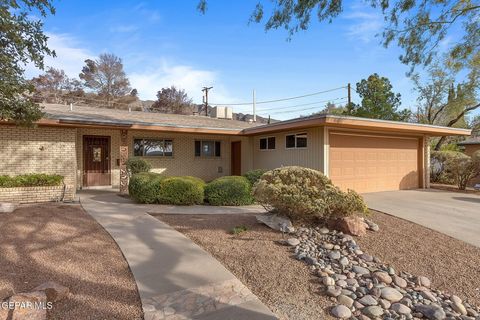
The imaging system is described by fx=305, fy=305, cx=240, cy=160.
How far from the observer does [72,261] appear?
14.6ft

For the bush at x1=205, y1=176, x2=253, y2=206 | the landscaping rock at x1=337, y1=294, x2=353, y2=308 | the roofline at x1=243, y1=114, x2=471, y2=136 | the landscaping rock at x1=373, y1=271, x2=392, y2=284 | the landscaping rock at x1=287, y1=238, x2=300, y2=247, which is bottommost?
the landscaping rock at x1=337, y1=294, x2=353, y2=308

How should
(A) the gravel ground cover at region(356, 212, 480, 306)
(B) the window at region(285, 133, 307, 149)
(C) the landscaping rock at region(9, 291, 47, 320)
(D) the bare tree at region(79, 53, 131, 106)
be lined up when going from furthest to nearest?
(D) the bare tree at region(79, 53, 131, 106) → (B) the window at region(285, 133, 307, 149) → (A) the gravel ground cover at region(356, 212, 480, 306) → (C) the landscaping rock at region(9, 291, 47, 320)

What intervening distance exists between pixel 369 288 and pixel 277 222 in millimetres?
2328

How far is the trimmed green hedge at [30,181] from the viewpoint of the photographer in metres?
8.82

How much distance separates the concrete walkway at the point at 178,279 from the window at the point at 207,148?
931 cm

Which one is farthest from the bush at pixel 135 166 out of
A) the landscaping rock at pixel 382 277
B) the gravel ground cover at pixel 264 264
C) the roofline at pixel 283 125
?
the landscaping rock at pixel 382 277

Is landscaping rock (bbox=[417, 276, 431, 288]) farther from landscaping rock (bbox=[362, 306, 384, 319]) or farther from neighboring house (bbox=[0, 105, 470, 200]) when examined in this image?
neighboring house (bbox=[0, 105, 470, 200])

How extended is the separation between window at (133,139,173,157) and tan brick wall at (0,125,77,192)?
355 centimetres

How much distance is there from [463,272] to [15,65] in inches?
332

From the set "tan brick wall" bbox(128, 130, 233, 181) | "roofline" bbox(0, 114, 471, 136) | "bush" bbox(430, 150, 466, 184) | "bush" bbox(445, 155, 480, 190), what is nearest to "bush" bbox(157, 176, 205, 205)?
"roofline" bbox(0, 114, 471, 136)

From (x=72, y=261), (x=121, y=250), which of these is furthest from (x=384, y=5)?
(x=72, y=261)

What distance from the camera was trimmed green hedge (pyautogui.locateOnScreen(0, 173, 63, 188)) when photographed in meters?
8.82

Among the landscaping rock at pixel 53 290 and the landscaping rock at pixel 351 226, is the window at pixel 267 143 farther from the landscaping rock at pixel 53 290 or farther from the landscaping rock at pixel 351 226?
the landscaping rock at pixel 53 290

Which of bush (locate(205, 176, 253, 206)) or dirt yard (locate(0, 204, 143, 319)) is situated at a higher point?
bush (locate(205, 176, 253, 206))
